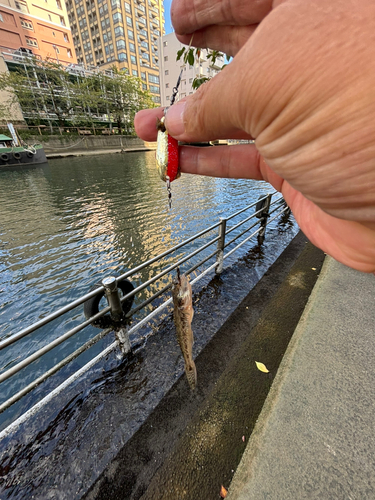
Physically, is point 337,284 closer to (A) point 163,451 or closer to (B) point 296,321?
(B) point 296,321

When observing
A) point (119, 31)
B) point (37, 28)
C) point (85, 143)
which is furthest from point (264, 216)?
point (119, 31)

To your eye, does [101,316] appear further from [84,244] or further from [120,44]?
[120,44]

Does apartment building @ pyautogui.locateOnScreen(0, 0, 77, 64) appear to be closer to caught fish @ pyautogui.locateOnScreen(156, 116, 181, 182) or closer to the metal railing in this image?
the metal railing

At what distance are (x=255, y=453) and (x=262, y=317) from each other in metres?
2.20

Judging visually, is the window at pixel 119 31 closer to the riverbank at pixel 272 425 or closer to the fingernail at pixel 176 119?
the fingernail at pixel 176 119

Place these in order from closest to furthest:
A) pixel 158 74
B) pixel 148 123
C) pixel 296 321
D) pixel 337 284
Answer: pixel 148 123
pixel 296 321
pixel 337 284
pixel 158 74

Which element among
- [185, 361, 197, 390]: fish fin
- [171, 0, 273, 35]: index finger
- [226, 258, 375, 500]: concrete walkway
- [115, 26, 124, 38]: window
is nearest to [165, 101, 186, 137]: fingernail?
[171, 0, 273, 35]: index finger

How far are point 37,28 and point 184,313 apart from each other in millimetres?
74109

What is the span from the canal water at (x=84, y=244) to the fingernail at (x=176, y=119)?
328 centimetres

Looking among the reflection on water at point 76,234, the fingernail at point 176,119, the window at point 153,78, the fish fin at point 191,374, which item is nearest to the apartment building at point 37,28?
the window at point 153,78

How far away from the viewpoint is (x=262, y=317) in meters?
4.10

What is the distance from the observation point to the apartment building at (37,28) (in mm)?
44184

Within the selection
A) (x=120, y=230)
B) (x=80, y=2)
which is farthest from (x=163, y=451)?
(x=80, y=2)

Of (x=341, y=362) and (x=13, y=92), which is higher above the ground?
(x=13, y=92)
